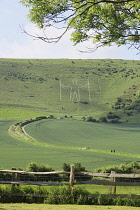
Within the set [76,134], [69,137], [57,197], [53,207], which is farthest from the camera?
[76,134]

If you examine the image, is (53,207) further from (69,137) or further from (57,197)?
(69,137)

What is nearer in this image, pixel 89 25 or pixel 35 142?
pixel 89 25

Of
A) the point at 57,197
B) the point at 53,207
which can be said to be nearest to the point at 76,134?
the point at 57,197

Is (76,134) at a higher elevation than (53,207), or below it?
below

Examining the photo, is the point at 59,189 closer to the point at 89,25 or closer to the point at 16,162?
the point at 89,25

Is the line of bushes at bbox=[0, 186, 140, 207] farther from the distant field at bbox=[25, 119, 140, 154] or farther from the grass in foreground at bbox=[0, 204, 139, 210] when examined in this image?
the distant field at bbox=[25, 119, 140, 154]

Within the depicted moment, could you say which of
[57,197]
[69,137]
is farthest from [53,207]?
[69,137]

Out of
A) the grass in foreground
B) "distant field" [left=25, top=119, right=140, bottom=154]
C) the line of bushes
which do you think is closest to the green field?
"distant field" [left=25, top=119, right=140, bottom=154]

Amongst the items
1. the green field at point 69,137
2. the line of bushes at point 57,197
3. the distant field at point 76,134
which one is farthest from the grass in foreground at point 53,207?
the distant field at point 76,134

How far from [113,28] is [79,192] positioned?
9.86 m

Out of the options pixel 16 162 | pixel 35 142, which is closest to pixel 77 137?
pixel 35 142

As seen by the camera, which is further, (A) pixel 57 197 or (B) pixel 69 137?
(B) pixel 69 137

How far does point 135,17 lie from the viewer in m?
23.6

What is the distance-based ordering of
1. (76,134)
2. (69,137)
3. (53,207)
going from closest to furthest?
(53,207) → (69,137) → (76,134)
